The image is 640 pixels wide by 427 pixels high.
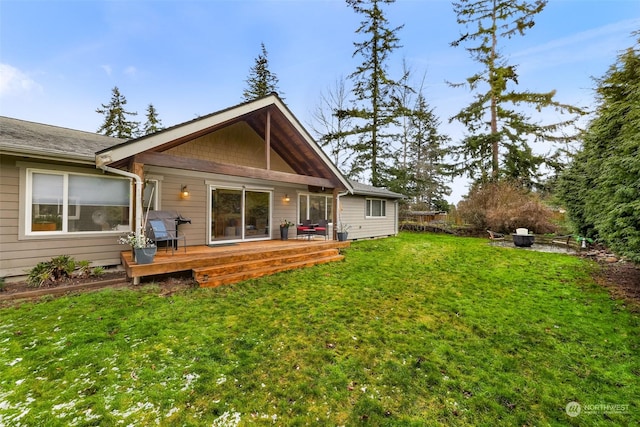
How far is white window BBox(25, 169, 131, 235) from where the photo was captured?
5.29 meters

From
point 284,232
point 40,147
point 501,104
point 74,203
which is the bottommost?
point 284,232

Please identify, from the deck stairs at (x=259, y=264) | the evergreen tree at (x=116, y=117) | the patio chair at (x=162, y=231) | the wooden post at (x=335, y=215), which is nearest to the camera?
the deck stairs at (x=259, y=264)

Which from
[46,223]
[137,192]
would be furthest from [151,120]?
[137,192]

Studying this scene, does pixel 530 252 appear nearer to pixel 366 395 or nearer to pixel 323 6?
pixel 366 395

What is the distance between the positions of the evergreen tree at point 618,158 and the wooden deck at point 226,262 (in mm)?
6484

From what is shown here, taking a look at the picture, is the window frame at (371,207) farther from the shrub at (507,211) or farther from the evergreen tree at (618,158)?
the evergreen tree at (618,158)

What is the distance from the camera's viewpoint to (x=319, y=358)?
3.04 metres

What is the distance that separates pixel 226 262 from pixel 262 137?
4626 mm

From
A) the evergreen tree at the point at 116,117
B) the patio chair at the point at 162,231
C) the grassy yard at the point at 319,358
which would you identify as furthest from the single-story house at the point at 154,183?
the evergreen tree at the point at 116,117

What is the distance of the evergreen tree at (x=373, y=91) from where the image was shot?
56.6ft

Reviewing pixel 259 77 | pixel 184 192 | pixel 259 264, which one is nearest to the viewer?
pixel 259 264

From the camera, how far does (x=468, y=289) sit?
220 inches

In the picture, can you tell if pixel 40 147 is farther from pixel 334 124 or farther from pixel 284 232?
pixel 334 124

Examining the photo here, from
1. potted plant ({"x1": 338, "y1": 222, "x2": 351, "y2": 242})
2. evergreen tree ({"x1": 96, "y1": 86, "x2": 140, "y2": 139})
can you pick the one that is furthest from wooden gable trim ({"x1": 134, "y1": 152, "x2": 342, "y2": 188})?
evergreen tree ({"x1": 96, "y1": 86, "x2": 140, "y2": 139})
